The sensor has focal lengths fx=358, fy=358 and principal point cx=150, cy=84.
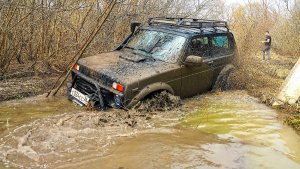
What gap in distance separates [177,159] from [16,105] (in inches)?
148

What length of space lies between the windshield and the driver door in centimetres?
26

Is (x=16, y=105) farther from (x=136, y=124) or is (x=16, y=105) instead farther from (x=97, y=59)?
(x=136, y=124)

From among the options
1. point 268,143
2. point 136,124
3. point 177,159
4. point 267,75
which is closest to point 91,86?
point 136,124

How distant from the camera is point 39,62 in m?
9.80

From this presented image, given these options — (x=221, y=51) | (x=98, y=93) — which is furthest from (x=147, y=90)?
(x=221, y=51)

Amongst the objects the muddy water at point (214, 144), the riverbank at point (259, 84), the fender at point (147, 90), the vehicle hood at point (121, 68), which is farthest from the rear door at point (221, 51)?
the fender at point (147, 90)

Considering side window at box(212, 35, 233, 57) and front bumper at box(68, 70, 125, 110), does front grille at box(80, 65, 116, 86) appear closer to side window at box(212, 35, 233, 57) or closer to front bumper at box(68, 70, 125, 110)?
front bumper at box(68, 70, 125, 110)

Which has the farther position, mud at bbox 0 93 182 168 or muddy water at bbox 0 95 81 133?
muddy water at bbox 0 95 81 133

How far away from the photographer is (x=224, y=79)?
847 cm

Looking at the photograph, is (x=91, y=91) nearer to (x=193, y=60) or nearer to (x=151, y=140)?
(x=151, y=140)

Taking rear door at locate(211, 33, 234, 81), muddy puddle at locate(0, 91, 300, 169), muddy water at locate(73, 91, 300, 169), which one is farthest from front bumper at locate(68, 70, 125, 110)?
rear door at locate(211, 33, 234, 81)

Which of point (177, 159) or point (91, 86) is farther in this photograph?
point (91, 86)

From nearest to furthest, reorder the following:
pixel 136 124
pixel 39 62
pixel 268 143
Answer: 1. pixel 268 143
2. pixel 136 124
3. pixel 39 62

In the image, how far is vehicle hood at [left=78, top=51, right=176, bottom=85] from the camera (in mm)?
6406
